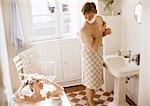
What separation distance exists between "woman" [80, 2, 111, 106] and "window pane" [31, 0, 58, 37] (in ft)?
3.25

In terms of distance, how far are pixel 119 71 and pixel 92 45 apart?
18.3 inches

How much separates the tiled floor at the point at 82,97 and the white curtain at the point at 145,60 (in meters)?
1.25

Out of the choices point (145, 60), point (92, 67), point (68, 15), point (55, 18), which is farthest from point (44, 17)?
point (145, 60)

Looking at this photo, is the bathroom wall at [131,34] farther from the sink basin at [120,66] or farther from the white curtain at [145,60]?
the white curtain at [145,60]

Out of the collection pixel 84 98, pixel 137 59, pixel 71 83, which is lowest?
pixel 84 98

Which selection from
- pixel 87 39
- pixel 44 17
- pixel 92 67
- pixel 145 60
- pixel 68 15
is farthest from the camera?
pixel 68 15

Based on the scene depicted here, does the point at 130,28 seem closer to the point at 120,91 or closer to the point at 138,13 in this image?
the point at 138,13

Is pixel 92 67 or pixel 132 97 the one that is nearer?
pixel 92 67

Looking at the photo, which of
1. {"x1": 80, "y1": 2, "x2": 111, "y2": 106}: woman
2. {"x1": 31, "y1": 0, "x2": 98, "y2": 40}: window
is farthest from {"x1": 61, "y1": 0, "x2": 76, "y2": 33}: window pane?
{"x1": 80, "y1": 2, "x2": 111, "y2": 106}: woman

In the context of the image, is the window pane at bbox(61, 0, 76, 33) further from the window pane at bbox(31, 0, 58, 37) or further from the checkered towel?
the checkered towel

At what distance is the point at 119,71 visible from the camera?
2869mm

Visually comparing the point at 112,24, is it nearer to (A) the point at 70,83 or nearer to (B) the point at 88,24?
(B) the point at 88,24

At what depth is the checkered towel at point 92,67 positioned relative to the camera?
9.62 ft

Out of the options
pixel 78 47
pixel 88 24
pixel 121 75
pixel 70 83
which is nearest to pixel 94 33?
pixel 88 24
